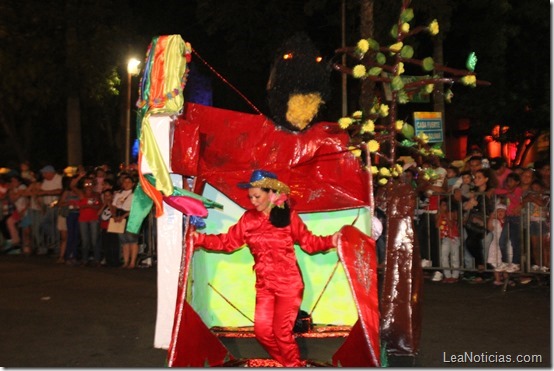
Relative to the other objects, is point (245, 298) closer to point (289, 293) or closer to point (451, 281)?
point (289, 293)

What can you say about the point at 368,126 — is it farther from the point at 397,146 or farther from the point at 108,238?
the point at 108,238

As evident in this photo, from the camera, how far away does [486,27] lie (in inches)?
893

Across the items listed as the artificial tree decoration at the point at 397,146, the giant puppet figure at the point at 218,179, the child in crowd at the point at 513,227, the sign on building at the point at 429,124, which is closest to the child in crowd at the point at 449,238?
the child in crowd at the point at 513,227

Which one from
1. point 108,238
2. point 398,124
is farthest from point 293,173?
point 108,238

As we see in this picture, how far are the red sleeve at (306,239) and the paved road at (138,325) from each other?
44.9 inches

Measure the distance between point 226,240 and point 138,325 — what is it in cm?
256

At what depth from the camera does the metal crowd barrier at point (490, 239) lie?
36.3 ft

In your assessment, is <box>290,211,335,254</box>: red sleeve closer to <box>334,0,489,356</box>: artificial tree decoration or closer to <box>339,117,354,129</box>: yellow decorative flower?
<box>334,0,489,356</box>: artificial tree decoration

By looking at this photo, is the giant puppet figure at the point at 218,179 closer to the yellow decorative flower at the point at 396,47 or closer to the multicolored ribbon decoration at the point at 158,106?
the multicolored ribbon decoration at the point at 158,106

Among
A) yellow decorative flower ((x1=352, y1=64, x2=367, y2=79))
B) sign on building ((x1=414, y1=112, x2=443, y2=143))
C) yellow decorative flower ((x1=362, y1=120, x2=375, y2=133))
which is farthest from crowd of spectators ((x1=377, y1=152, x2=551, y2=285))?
yellow decorative flower ((x1=352, y1=64, x2=367, y2=79))

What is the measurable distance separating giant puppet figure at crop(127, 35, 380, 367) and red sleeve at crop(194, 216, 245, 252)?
12 centimetres

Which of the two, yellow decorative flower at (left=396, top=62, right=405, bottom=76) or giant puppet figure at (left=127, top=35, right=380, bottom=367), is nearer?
yellow decorative flower at (left=396, top=62, right=405, bottom=76)

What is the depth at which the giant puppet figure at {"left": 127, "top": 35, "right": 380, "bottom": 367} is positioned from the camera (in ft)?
22.2

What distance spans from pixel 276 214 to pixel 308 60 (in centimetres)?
165
